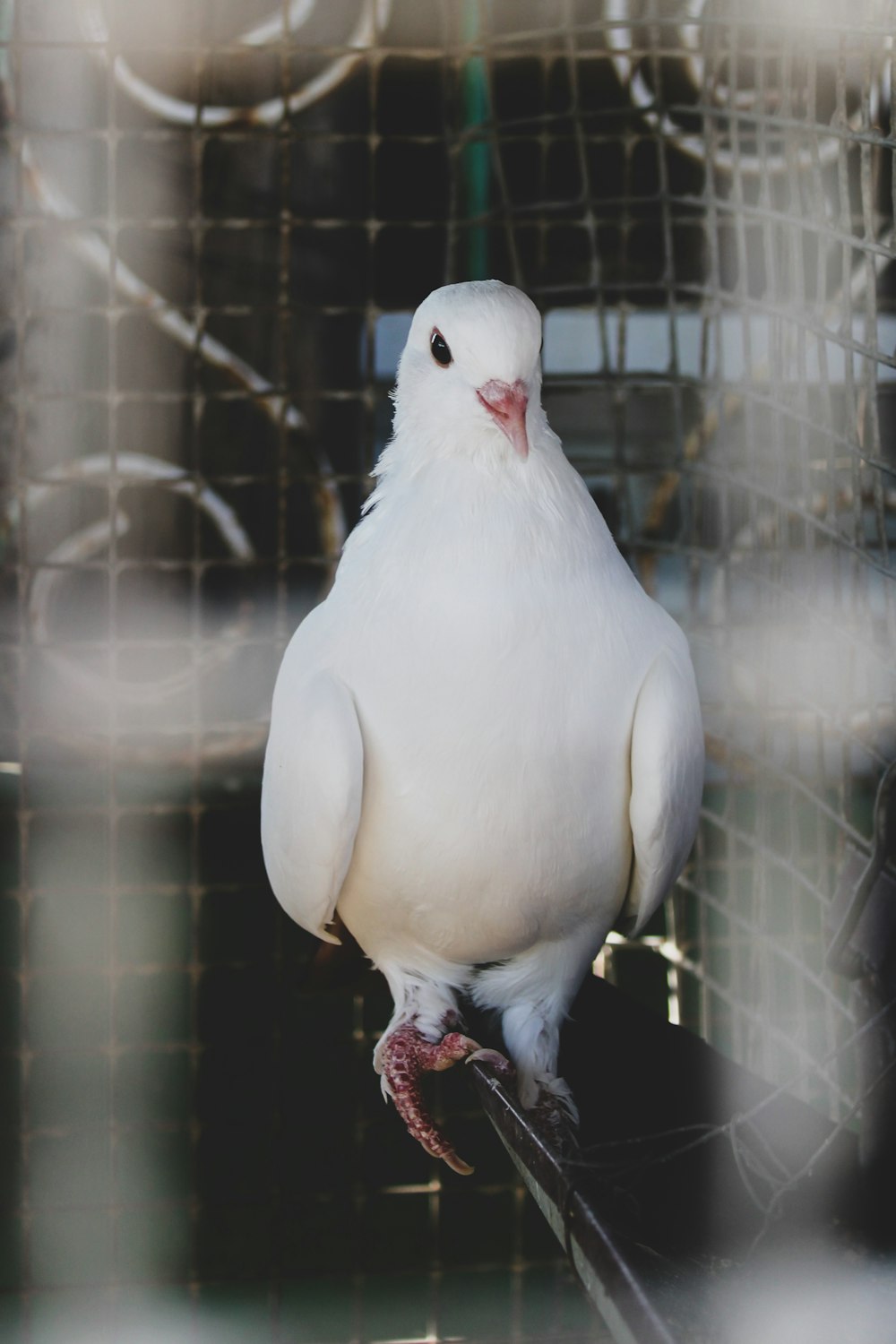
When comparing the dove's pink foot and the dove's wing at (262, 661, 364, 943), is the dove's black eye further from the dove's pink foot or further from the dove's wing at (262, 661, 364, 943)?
the dove's pink foot

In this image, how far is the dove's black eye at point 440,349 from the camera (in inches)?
25.2

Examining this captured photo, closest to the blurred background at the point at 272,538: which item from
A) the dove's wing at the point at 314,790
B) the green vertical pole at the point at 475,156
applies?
the green vertical pole at the point at 475,156

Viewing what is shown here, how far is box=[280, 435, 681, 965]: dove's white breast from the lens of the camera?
607 mm

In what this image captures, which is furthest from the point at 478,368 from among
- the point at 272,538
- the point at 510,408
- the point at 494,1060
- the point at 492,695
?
the point at 272,538

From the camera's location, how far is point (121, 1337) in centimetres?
102

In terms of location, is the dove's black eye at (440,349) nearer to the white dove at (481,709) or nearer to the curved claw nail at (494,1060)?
the white dove at (481,709)

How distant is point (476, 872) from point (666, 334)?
508mm

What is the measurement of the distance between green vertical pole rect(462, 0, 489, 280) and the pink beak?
1.38 feet

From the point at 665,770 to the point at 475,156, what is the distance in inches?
23.4

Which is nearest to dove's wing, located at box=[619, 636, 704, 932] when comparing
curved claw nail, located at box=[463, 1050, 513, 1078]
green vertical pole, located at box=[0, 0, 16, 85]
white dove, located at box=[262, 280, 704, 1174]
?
white dove, located at box=[262, 280, 704, 1174]

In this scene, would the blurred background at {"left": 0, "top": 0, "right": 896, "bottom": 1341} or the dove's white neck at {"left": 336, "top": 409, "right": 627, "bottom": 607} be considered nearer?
the dove's white neck at {"left": 336, "top": 409, "right": 627, "bottom": 607}

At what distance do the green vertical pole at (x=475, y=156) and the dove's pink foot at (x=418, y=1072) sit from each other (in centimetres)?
60

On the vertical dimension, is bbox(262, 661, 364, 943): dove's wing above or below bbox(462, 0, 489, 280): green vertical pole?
below

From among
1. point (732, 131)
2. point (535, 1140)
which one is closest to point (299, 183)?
point (732, 131)
